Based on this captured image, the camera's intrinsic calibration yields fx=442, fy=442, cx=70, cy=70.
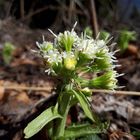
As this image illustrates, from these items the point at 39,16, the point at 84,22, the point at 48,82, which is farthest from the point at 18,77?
the point at 39,16

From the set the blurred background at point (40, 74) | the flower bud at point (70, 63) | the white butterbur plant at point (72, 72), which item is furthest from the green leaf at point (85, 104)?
the blurred background at point (40, 74)

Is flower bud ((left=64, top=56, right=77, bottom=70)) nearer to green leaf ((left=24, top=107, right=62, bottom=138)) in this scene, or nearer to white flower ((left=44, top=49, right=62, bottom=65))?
white flower ((left=44, top=49, right=62, bottom=65))

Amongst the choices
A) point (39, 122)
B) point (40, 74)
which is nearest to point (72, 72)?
point (39, 122)

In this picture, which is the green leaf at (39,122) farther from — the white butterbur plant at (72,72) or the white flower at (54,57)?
the white flower at (54,57)

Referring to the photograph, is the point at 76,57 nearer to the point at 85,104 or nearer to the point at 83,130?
the point at 85,104

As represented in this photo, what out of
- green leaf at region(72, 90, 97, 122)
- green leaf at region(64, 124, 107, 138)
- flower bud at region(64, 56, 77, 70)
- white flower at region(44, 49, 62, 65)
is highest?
white flower at region(44, 49, 62, 65)

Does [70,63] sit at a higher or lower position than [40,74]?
lower

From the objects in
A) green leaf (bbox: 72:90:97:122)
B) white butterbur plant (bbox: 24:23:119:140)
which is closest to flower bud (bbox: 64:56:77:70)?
white butterbur plant (bbox: 24:23:119:140)
